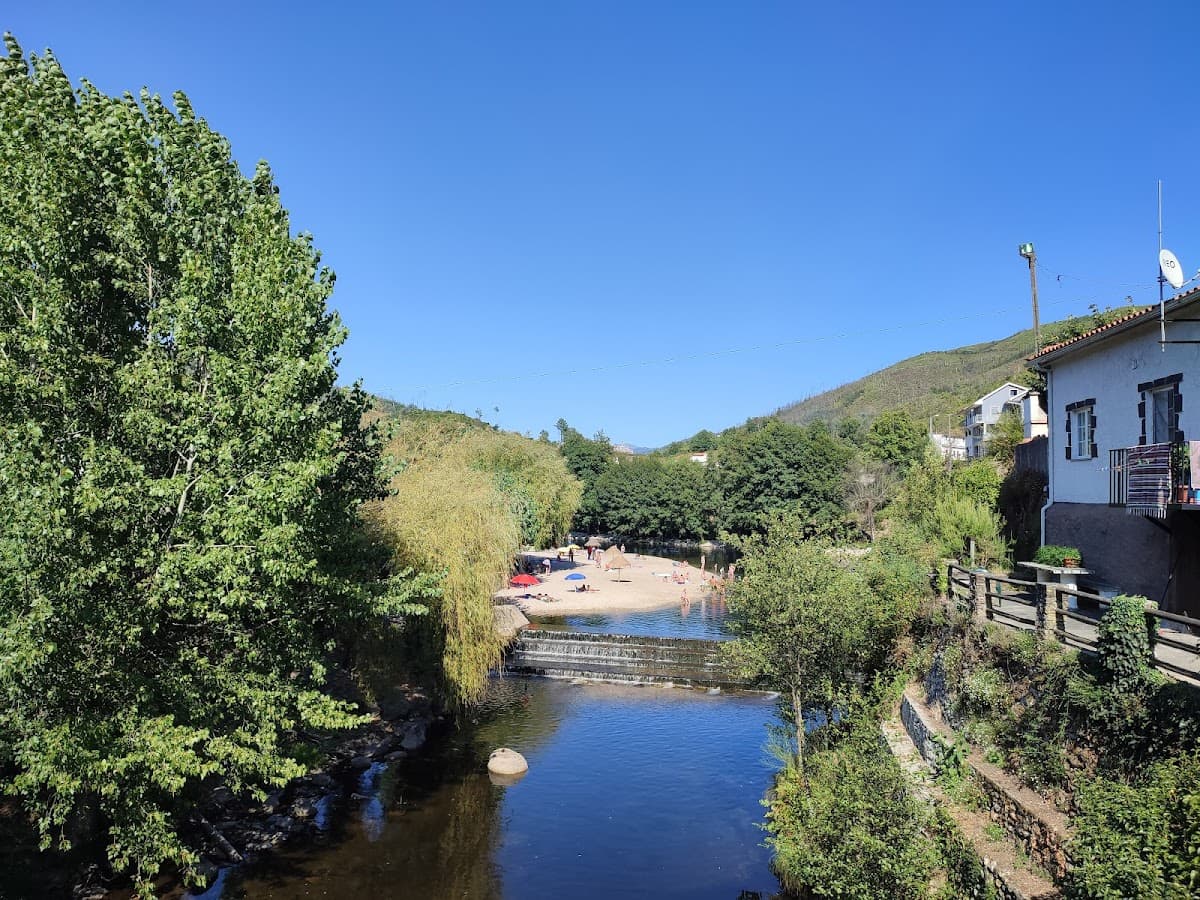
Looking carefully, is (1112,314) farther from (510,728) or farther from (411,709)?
(411,709)

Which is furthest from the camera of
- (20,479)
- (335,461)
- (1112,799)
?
(335,461)

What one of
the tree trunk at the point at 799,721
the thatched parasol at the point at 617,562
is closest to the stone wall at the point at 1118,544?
the tree trunk at the point at 799,721

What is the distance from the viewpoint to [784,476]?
62.4 meters

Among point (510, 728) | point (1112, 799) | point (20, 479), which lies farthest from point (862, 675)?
point (20, 479)

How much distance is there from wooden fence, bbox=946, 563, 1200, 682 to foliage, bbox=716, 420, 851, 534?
42531 mm

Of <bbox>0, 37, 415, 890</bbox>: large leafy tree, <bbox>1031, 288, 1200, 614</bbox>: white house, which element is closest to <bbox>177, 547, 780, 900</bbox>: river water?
<bbox>0, 37, 415, 890</bbox>: large leafy tree

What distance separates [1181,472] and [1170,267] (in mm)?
3824

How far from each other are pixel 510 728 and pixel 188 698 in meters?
14.2

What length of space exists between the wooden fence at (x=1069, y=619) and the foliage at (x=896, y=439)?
61.3 m

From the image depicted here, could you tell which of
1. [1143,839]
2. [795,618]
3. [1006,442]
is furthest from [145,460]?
[1006,442]

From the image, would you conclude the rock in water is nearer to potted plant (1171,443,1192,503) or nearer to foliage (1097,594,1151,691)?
foliage (1097,594,1151,691)

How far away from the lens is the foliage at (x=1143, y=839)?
7098mm

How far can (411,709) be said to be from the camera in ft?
76.9

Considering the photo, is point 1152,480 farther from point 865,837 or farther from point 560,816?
point 560,816
